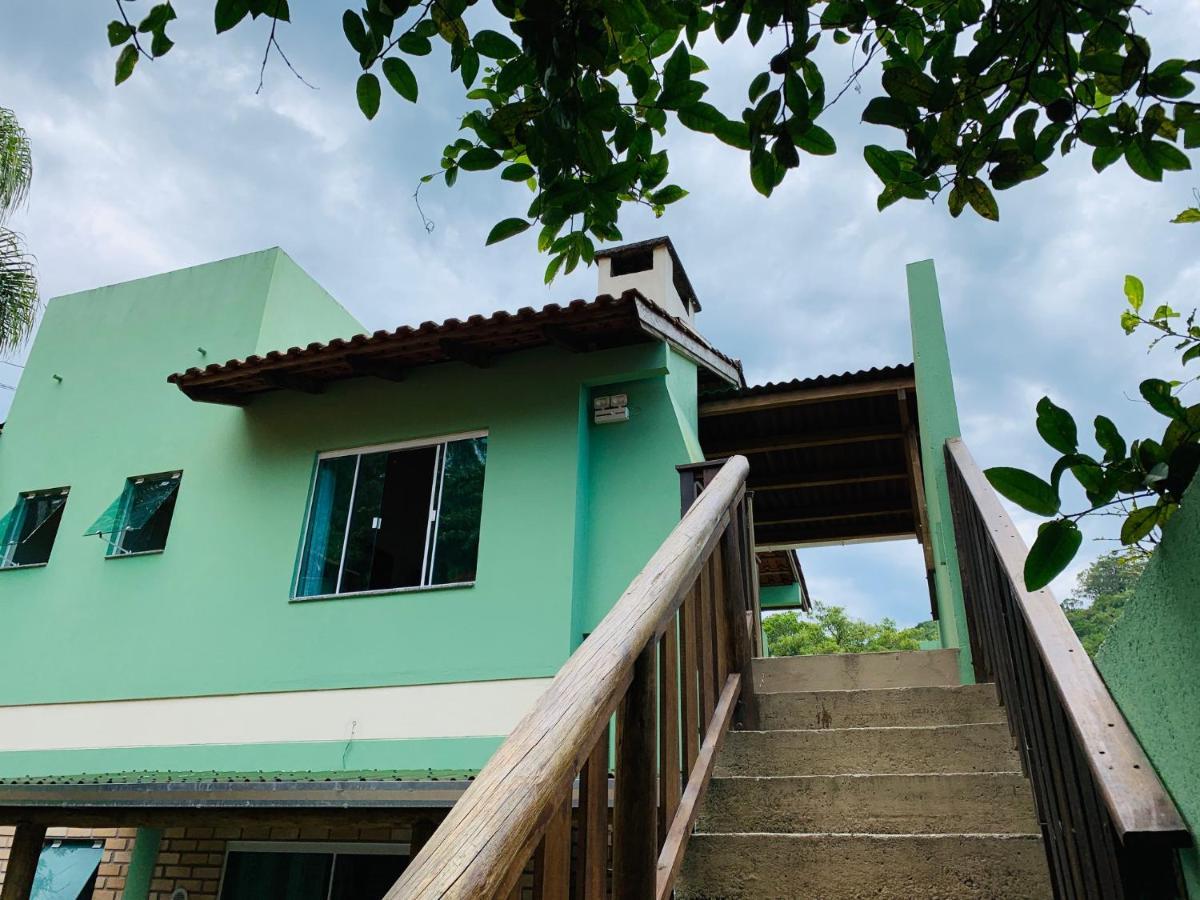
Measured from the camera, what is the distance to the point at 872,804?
8.23 feet

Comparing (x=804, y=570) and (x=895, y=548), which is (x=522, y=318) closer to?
(x=895, y=548)

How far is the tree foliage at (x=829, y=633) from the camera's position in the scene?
28.1m

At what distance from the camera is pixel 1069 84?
1484 millimetres

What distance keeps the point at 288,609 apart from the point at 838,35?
5725 millimetres

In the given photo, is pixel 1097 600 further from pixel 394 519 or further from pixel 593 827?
pixel 593 827

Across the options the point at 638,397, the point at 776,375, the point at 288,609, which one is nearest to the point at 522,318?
the point at 638,397

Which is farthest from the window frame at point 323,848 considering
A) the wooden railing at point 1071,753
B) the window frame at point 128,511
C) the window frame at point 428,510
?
the wooden railing at point 1071,753

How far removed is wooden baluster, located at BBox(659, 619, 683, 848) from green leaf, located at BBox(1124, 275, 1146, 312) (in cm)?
118

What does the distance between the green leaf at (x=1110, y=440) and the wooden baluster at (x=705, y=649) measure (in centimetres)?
155

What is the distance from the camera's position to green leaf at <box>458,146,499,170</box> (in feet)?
6.12

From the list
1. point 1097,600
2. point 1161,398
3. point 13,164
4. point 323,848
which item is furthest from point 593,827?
point 1097,600

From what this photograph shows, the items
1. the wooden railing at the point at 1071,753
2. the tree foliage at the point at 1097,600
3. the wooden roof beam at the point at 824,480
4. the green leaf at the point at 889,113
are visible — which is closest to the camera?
the wooden railing at the point at 1071,753

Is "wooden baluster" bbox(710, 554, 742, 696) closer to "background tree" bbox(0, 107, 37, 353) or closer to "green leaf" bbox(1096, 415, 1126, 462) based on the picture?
"green leaf" bbox(1096, 415, 1126, 462)

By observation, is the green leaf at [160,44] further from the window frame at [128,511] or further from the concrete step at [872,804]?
the window frame at [128,511]
